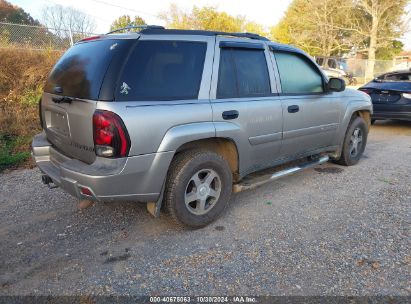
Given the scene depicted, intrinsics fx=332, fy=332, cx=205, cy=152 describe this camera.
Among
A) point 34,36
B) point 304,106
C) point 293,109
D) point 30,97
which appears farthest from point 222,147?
point 34,36

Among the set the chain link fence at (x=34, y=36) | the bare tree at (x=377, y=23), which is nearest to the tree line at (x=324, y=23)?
the bare tree at (x=377, y=23)

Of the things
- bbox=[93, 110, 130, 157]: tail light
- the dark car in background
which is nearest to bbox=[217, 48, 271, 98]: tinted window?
bbox=[93, 110, 130, 157]: tail light

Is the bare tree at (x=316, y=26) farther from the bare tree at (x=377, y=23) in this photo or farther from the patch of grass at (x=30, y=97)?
the patch of grass at (x=30, y=97)

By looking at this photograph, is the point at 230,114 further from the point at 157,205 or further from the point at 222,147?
the point at 157,205

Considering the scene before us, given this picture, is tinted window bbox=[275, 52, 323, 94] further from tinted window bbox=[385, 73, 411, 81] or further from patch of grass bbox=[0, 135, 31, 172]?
tinted window bbox=[385, 73, 411, 81]

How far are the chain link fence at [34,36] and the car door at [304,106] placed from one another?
282 inches

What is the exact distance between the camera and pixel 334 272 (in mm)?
2666

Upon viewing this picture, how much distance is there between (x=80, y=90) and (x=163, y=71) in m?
0.73

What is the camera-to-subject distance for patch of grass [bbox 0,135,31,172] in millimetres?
5336

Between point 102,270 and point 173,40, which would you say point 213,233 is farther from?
point 173,40

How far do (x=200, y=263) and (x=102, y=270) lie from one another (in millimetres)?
802

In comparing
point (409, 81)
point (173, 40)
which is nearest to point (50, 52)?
point (173, 40)

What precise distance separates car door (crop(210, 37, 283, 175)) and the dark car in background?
Answer: 5514mm

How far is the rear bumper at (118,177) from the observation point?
2.69 metres
